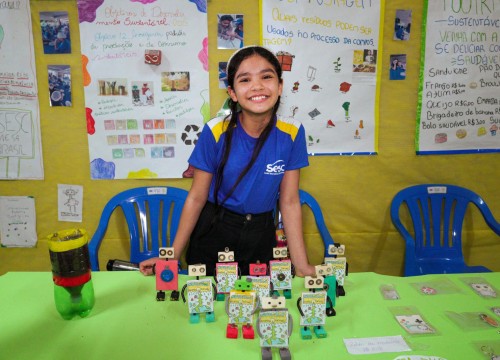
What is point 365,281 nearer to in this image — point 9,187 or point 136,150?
point 136,150

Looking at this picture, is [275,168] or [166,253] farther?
[275,168]

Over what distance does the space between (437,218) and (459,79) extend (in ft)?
3.00

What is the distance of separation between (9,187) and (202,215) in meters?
1.49

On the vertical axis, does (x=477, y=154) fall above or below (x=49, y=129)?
below

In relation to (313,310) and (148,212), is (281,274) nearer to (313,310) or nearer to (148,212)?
(313,310)

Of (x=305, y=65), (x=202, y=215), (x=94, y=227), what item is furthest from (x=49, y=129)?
(x=305, y=65)

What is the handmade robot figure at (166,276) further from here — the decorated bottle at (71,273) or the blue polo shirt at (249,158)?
the blue polo shirt at (249,158)

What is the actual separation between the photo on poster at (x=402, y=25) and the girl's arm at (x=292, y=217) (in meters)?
1.27

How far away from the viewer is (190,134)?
7.69 ft

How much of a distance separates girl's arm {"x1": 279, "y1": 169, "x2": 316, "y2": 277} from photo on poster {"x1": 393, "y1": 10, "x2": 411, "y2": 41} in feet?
4.18

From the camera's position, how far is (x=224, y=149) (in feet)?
5.43

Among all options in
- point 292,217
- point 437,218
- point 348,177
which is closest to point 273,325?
point 292,217

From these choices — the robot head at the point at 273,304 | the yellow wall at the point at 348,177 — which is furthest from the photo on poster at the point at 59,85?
the robot head at the point at 273,304

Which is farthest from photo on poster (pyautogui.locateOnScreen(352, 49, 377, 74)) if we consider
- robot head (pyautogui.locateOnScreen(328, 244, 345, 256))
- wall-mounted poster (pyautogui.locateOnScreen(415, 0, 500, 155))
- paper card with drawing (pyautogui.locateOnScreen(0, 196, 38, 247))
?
→ paper card with drawing (pyautogui.locateOnScreen(0, 196, 38, 247))
